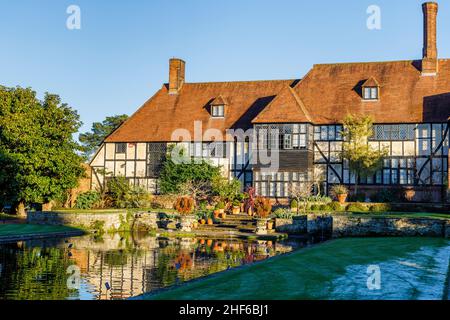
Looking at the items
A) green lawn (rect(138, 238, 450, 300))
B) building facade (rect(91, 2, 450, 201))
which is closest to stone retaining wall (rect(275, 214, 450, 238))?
green lawn (rect(138, 238, 450, 300))

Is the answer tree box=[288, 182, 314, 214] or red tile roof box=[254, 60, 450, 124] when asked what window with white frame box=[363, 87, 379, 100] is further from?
tree box=[288, 182, 314, 214]

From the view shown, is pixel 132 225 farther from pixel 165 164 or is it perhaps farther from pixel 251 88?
pixel 251 88

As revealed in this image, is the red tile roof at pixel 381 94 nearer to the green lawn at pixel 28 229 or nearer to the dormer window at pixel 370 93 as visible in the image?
the dormer window at pixel 370 93

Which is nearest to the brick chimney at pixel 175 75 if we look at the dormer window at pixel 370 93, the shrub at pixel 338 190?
the dormer window at pixel 370 93

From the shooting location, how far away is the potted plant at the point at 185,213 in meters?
28.1

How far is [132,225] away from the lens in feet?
99.9

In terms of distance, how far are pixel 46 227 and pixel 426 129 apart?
23482 mm

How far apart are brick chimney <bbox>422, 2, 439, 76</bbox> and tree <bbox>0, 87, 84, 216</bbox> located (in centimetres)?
2368

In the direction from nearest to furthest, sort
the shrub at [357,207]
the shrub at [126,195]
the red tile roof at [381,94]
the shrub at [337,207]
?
the shrub at [357,207]
the shrub at [337,207]
the red tile roof at [381,94]
the shrub at [126,195]

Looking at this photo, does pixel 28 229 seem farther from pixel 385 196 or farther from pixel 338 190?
pixel 385 196

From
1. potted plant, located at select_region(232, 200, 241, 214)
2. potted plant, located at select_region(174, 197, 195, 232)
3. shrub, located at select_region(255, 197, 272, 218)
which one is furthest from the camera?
potted plant, located at select_region(232, 200, 241, 214)

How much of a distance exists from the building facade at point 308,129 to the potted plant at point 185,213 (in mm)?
8550

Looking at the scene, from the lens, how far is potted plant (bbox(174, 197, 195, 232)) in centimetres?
2812
